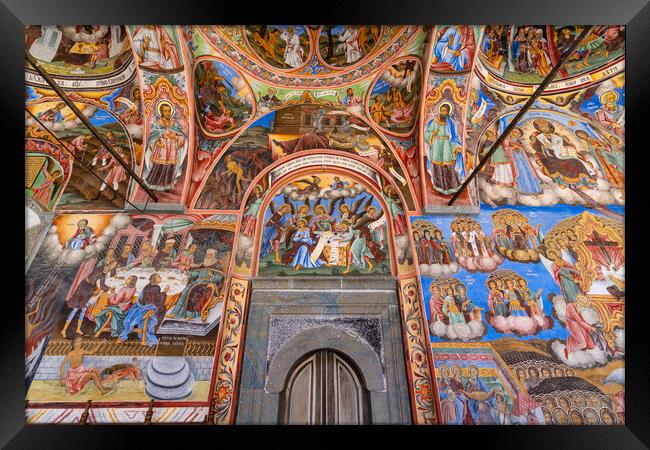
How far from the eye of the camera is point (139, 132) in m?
8.80

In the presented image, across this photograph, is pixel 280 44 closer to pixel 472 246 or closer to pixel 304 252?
pixel 304 252

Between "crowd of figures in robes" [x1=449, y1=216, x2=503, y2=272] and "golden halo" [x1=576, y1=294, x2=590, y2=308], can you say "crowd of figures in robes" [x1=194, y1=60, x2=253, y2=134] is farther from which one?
"golden halo" [x1=576, y1=294, x2=590, y2=308]

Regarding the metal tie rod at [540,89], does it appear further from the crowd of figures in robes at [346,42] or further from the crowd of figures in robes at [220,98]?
the crowd of figures in robes at [220,98]

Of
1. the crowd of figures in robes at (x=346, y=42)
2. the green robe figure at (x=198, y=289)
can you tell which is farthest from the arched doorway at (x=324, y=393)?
the crowd of figures in robes at (x=346, y=42)

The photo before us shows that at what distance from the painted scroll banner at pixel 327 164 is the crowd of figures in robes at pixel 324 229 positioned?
280mm

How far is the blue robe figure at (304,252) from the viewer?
848cm

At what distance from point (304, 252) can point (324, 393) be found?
8.26ft

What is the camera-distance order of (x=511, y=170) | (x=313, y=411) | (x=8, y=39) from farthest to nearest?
(x=511, y=170), (x=313, y=411), (x=8, y=39)

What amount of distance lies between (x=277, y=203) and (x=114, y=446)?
4.93 meters

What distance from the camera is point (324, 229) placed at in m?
8.83

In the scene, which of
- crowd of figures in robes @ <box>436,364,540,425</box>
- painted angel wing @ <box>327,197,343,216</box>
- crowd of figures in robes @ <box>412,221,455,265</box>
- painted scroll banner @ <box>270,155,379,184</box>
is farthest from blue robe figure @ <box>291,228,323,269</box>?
crowd of figures in robes @ <box>436,364,540,425</box>

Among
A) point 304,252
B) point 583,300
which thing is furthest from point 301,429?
point 583,300

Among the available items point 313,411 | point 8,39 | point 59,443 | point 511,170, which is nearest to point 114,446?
point 59,443

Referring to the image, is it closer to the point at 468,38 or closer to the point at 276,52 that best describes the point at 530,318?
the point at 468,38
